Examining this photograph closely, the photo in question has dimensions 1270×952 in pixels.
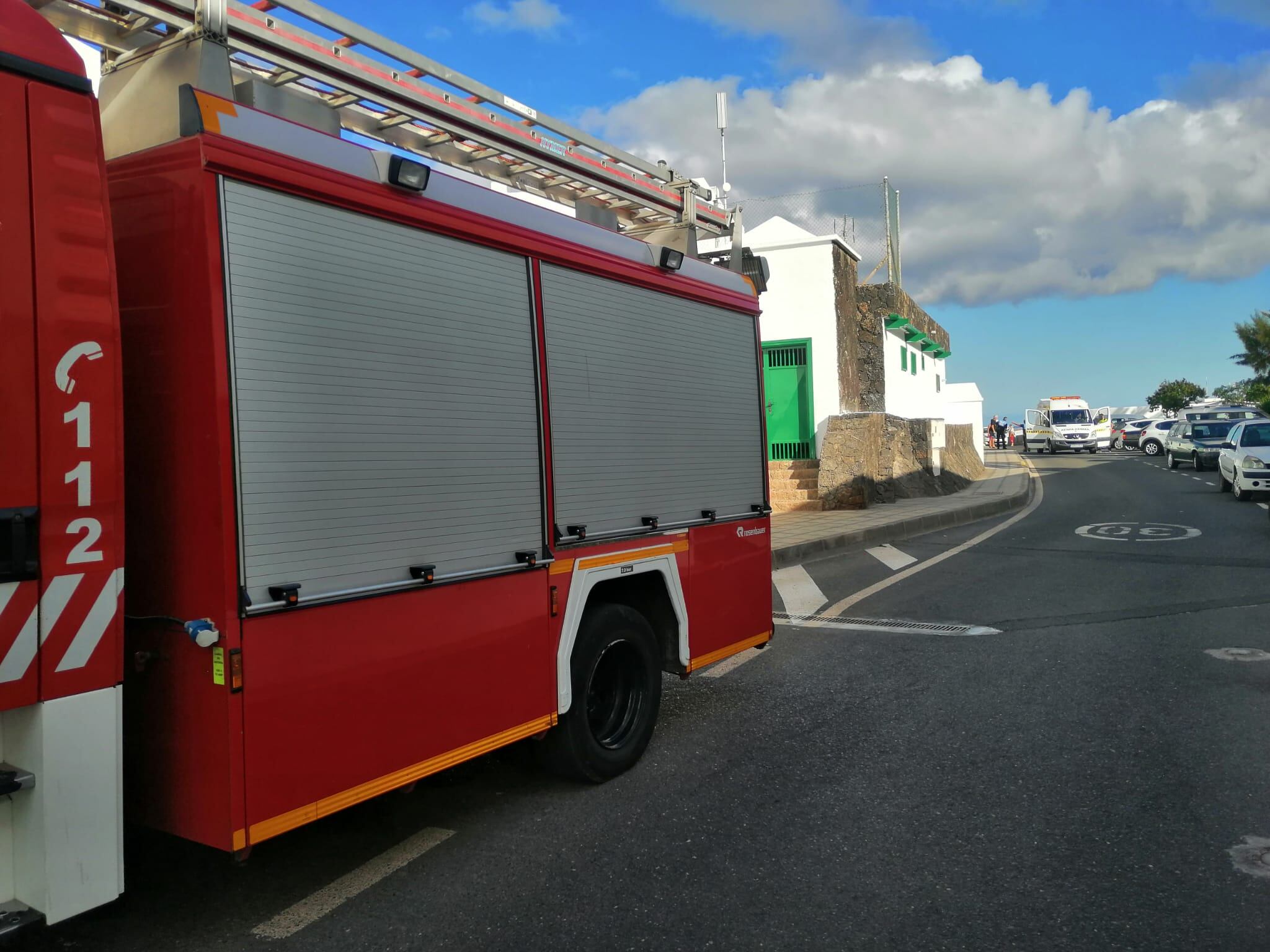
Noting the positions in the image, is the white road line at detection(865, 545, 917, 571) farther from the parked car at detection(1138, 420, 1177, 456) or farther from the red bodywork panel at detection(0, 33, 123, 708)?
the parked car at detection(1138, 420, 1177, 456)

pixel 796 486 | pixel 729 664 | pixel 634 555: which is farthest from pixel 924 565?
pixel 634 555

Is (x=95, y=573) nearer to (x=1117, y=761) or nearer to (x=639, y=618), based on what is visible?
(x=639, y=618)

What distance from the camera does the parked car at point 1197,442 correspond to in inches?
1129

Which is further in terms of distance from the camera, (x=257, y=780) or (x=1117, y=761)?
(x=1117, y=761)

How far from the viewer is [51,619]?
2584mm

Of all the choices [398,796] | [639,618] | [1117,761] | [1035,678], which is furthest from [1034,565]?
[398,796]

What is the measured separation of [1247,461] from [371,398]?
19.1m

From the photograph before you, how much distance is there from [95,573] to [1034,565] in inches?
419

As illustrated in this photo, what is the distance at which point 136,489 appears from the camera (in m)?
3.06

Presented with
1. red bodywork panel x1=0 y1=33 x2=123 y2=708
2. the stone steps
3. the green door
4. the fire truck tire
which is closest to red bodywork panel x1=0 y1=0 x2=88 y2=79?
red bodywork panel x1=0 y1=33 x2=123 y2=708

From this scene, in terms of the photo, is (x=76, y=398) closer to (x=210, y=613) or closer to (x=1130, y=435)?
(x=210, y=613)

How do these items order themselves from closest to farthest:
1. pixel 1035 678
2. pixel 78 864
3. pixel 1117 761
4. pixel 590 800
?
1. pixel 78 864
2. pixel 590 800
3. pixel 1117 761
4. pixel 1035 678

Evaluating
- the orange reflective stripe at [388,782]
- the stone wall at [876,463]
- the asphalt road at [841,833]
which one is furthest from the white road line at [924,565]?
the orange reflective stripe at [388,782]

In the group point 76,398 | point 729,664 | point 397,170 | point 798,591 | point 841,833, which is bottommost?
point 841,833
